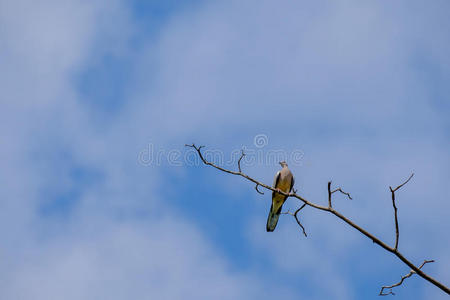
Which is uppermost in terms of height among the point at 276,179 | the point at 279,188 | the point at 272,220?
the point at 276,179

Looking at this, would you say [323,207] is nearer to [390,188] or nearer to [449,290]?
[390,188]

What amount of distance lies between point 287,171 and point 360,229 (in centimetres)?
684

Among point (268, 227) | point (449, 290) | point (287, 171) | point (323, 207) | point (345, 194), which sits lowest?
point (449, 290)

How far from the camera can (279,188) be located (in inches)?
471

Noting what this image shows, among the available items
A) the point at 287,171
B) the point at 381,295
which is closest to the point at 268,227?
the point at 287,171

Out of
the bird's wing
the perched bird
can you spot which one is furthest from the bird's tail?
the bird's wing

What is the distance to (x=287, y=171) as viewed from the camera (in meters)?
12.1

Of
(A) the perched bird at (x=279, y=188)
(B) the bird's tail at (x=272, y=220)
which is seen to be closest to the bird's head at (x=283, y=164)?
(A) the perched bird at (x=279, y=188)

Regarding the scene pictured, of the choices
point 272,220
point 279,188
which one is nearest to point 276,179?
point 279,188

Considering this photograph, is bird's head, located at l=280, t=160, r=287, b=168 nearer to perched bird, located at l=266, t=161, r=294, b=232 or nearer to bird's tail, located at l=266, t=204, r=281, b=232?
perched bird, located at l=266, t=161, r=294, b=232

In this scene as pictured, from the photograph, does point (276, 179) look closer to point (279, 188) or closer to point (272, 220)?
point (279, 188)

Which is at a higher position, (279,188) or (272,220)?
(279,188)

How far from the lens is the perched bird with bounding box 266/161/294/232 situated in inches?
428

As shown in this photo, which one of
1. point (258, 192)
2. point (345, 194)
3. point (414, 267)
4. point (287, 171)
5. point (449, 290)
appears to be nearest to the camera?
point (449, 290)
